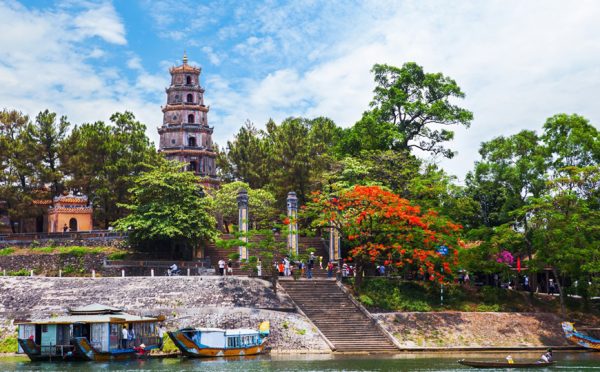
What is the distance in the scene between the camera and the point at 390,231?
158ft

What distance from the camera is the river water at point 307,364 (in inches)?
1305

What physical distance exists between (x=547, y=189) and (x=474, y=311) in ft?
31.2

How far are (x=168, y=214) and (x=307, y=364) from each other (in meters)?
19.7

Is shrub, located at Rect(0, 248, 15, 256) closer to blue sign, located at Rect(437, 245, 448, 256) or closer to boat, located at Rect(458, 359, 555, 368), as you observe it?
blue sign, located at Rect(437, 245, 448, 256)

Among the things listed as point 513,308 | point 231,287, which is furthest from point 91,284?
point 513,308

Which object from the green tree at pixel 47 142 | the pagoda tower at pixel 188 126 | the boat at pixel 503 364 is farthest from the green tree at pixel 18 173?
the boat at pixel 503 364

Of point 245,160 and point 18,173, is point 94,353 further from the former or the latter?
point 245,160

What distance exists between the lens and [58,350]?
36344 millimetres

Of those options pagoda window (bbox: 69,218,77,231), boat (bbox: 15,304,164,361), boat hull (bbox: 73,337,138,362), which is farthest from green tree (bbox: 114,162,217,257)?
boat hull (bbox: 73,337,138,362)

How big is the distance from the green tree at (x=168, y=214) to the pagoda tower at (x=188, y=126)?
16.5 m

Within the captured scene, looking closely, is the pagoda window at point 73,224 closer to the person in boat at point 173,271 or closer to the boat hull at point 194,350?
the person in boat at point 173,271

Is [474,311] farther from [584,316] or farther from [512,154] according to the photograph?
[512,154]

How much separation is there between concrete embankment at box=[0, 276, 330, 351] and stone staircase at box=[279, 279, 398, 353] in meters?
0.97

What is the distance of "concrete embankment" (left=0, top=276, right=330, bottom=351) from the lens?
4100 cm
